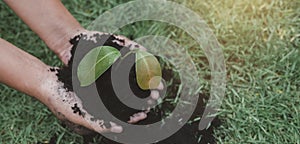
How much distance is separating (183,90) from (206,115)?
116 mm

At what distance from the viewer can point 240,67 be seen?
5.32 ft

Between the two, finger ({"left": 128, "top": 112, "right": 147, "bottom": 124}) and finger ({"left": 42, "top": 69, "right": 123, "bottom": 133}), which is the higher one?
finger ({"left": 42, "top": 69, "right": 123, "bottom": 133})

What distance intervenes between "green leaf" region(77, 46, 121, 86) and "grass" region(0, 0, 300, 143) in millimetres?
259

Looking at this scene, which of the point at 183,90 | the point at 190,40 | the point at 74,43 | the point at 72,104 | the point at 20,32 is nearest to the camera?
the point at 72,104

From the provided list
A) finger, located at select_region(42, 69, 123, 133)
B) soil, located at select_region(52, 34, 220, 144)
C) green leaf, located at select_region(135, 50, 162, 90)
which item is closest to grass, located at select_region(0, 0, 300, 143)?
soil, located at select_region(52, 34, 220, 144)

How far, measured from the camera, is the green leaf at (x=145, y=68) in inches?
50.7

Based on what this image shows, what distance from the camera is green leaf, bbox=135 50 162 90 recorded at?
1287 millimetres

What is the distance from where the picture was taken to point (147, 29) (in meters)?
→ 1.76

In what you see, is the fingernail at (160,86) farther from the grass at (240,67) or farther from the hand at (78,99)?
the grass at (240,67)

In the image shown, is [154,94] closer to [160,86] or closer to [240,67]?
[160,86]

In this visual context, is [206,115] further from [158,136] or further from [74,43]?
[74,43]

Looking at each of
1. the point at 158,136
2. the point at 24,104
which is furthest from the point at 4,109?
the point at 158,136

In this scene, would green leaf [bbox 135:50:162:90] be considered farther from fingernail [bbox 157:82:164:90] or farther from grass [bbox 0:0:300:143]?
grass [bbox 0:0:300:143]

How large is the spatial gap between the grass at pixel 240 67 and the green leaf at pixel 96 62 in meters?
0.26
